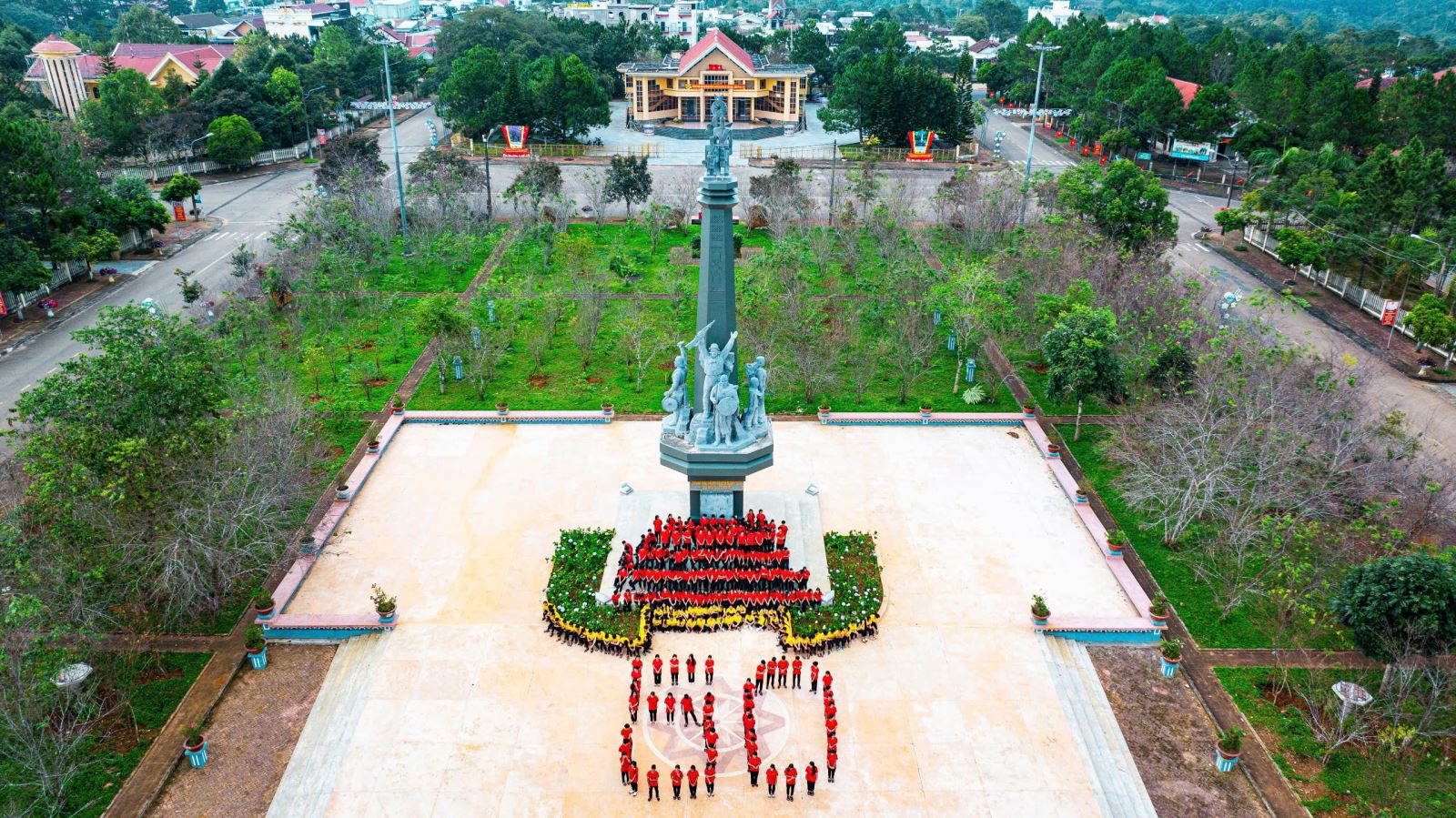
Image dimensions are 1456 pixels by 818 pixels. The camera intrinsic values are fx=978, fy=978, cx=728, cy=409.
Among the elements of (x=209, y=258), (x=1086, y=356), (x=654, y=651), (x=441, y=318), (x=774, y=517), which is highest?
(x=1086, y=356)

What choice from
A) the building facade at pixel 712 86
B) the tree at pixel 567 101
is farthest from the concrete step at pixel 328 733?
the building facade at pixel 712 86

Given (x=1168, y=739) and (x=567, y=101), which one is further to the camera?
(x=567, y=101)

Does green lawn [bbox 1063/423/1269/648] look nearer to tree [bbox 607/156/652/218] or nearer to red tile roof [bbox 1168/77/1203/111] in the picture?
tree [bbox 607/156/652/218]

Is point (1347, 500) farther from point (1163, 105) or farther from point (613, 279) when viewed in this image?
point (1163, 105)

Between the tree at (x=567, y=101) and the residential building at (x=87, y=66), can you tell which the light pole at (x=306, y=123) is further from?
the tree at (x=567, y=101)

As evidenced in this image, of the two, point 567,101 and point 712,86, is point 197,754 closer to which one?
point 567,101

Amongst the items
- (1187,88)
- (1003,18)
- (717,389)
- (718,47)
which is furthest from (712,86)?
(1003,18)

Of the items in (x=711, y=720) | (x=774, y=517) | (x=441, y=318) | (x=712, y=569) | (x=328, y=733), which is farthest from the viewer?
(x=441, y=318)
